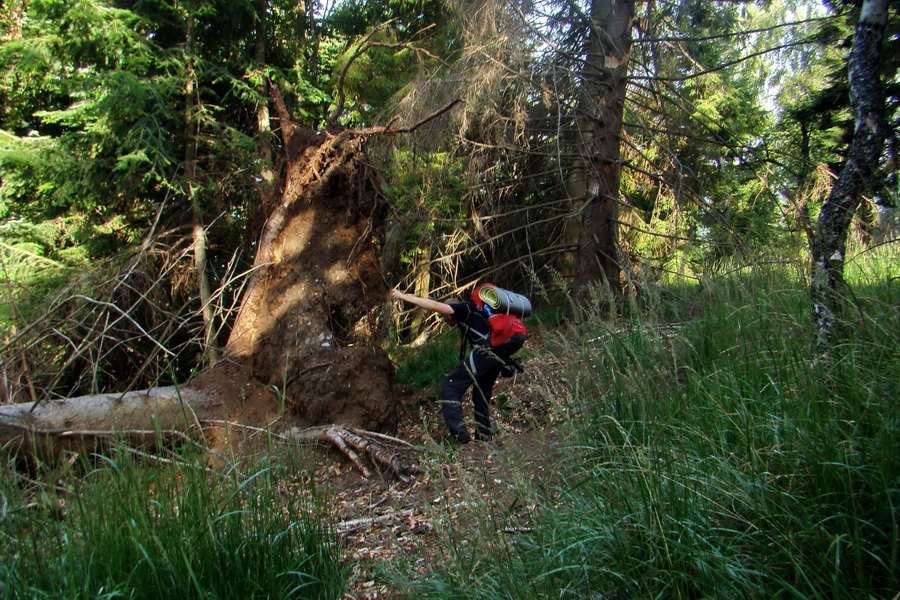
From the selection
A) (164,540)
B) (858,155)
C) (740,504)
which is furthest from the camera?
(858,155)

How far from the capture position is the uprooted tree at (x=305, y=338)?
5176 millimetres

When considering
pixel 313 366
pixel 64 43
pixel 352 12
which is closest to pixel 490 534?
pixel 313 366

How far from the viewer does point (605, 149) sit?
27.3 ft

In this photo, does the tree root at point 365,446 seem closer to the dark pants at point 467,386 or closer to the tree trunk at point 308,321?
the tree trunk at point 308,321

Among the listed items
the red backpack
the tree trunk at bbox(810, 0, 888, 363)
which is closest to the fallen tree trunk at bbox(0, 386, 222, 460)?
the red backpack

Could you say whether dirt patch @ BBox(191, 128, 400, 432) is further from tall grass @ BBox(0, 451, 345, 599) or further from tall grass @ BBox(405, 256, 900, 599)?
tall grass @ BBox(405, 256, 900, 599)

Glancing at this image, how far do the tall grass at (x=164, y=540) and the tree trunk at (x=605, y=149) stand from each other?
601 cm

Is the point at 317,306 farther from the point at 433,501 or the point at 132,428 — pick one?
the point at 433,501

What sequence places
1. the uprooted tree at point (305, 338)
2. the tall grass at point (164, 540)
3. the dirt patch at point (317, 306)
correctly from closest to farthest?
the tall grass at point (164, 540) < the uprooted tree at point (305, 338) < the dirt patch at point (317, 306)

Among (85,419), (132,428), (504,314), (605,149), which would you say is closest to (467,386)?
(504,314)

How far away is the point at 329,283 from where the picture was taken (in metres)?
6.34

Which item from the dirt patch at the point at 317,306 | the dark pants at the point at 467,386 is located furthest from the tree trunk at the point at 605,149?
the dirt patch at the point at 317,306

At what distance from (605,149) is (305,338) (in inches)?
195

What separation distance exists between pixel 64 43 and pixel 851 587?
10.7 meters
